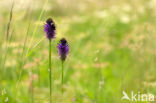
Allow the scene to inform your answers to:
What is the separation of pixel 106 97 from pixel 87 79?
24.1 inches

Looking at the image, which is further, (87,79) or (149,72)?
(87,79)

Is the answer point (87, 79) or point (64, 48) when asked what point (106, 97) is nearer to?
point (87, 79)

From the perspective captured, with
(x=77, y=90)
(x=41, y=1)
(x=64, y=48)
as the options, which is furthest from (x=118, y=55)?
(x=41, y=1)

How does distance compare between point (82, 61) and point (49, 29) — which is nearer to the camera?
point (49, 29)

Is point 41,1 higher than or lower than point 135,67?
higher

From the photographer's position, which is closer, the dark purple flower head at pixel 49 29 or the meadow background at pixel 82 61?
the dark purple flower head at pixel 49 29

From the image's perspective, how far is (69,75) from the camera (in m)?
3.62

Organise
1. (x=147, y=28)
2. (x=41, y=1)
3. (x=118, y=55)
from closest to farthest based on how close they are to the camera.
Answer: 1. (x=147, y=28)
2. (x=118, y=55)
3. (x=41, y=1)

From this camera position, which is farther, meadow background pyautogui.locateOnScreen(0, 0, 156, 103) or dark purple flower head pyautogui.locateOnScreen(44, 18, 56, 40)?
meadow background pyautogui.locateOnScreen(0, 0, 156, 103)

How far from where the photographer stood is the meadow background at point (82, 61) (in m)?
2.26

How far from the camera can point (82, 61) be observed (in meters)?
3.76

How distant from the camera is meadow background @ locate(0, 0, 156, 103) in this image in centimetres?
226

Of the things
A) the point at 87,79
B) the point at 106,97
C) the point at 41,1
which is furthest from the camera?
the point at 41,1

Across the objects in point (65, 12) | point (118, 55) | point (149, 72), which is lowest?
point (149, 72)
